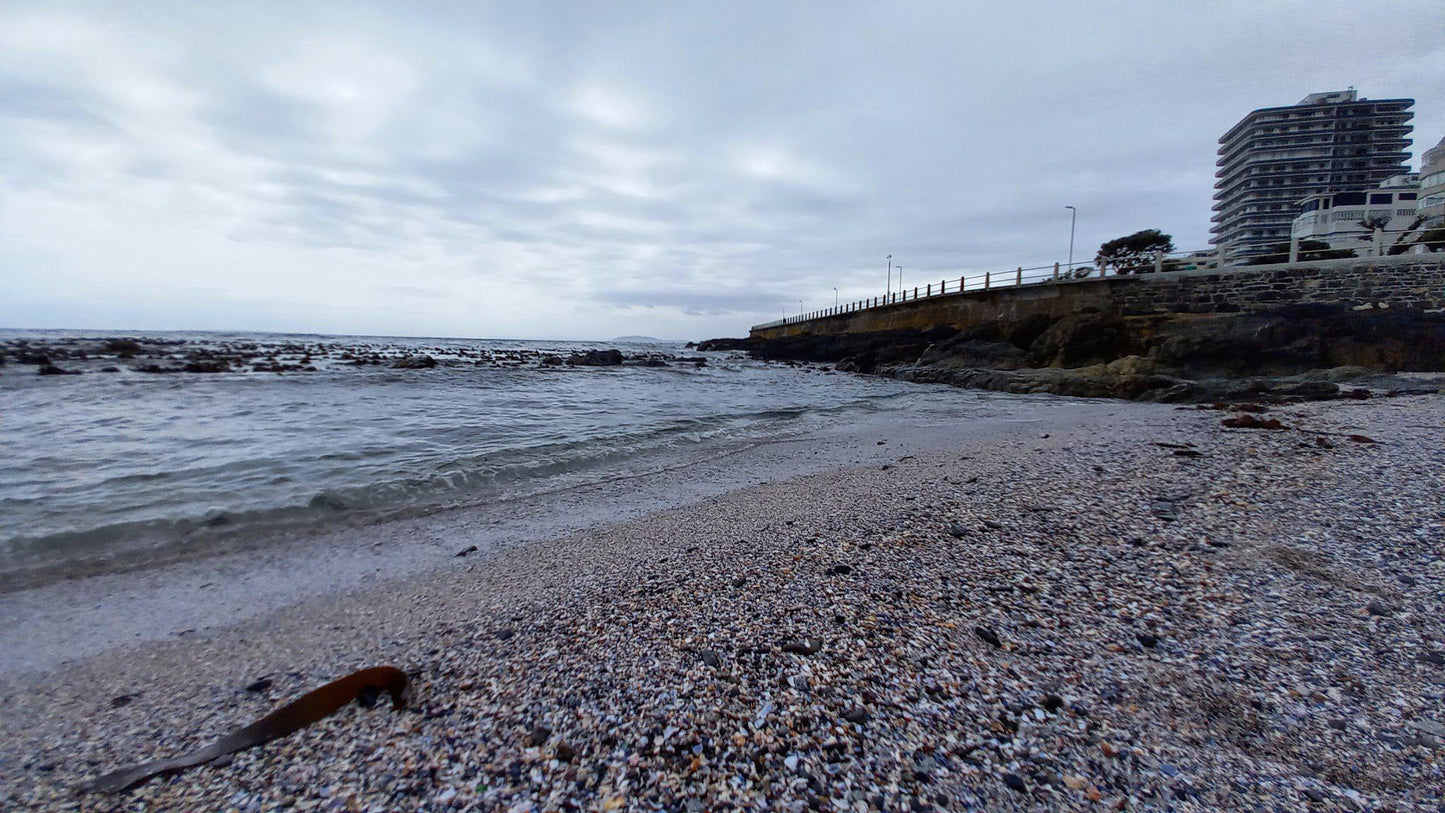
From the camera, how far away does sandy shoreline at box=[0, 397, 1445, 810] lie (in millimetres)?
1831

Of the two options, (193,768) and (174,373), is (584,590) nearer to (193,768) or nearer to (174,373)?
(193,768)

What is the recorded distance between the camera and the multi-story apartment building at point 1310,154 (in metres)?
85.7

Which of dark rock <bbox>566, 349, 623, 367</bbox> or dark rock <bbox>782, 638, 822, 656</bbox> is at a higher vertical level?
dark rock <bbox>566, 349, 623, 367</bbox>

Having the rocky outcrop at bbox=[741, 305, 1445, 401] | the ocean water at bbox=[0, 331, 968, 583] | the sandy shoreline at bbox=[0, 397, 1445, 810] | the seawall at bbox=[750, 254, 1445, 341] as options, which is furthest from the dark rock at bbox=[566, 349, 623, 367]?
the sandy shoreline at bbox=[0, 397, 1445, 810]

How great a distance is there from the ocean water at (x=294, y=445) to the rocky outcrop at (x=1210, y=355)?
414cm

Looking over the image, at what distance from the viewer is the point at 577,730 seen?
2.06 m

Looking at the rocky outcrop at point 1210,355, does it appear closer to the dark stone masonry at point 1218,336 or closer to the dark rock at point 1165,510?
the dark stone masonry at point 1218,336

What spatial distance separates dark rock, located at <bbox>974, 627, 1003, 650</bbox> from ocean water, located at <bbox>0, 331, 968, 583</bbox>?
549cm

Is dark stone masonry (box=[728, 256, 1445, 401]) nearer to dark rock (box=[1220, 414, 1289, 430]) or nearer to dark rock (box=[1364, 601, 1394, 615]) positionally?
dark rock (box=[1220, 414, 1289, 430])

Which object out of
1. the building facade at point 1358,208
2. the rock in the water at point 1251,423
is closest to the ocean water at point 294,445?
the rock in the water at point 1251,423

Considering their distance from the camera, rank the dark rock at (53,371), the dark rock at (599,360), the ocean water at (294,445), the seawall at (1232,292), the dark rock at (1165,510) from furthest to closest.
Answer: the dark rock at (599,360), the dark rock at (53,371), the seawall at (1232,292), the ocean water at (294,445), the dark rock at (1165,510)

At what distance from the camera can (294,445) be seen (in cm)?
862

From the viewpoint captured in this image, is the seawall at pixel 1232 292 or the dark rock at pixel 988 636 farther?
the seawall at pixel 1232 292

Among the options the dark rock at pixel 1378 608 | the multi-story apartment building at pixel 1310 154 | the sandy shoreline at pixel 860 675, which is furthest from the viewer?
the multi-story apartment building at pixel 1310 154
